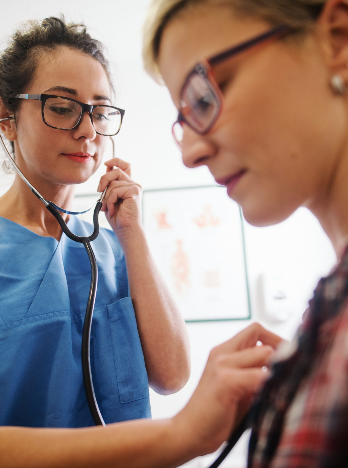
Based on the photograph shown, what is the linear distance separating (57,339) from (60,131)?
501 millimetres

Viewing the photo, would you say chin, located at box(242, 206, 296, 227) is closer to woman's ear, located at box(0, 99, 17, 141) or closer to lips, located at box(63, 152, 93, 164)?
lips, located at box(63, 152, 93, 164)

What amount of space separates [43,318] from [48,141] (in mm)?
427

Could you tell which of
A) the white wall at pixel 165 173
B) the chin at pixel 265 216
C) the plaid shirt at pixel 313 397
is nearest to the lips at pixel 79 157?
the chin at pixel 265 216

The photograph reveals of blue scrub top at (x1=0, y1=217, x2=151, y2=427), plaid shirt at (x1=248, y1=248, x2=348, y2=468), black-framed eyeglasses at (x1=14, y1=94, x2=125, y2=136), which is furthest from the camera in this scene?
black-framed eyeglasses at (x1=14, y1=94, x2=125, y2=136)

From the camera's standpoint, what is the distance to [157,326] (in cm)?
93

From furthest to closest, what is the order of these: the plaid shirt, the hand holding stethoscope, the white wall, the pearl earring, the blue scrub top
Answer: the white wall
the hand holding stethoscope
the blue scrub top
the pearl earring
the plaid shirt

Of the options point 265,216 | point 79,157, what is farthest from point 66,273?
point 265,216

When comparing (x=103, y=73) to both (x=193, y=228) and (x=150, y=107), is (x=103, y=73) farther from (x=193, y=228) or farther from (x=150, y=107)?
(x=150, y=107)

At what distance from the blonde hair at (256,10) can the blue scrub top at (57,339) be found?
59cm

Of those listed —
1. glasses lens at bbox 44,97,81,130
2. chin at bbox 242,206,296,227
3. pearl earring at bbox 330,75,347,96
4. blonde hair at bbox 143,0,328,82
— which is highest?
glasses lens at bbox 44,97,81,130

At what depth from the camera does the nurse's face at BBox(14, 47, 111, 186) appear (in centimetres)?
93

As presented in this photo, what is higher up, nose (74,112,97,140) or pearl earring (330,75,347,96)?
nose (74,112,97,140)

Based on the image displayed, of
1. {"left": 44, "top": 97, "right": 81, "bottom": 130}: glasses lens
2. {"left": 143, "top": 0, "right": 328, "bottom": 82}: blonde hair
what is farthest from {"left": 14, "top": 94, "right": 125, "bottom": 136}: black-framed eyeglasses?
{"left": 143, "top": 0, "right": 328, "bottom": 82}: blonde hair

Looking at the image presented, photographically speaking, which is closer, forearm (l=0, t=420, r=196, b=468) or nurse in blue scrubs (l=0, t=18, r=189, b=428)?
forearm (l=0, t=420, r=196, b=468)
